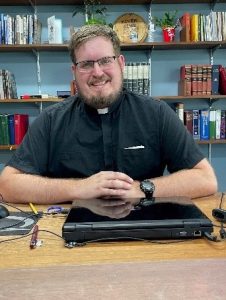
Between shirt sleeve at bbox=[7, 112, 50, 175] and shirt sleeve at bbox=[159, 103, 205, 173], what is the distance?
51 centimetres

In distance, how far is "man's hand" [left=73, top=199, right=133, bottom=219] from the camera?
2.80 ft

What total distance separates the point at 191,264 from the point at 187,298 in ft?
0.36

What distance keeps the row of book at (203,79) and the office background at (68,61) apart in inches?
11.4

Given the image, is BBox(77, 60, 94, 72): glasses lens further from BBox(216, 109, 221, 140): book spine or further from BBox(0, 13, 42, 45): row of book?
BBox(216, 109, 221, 140): book spine

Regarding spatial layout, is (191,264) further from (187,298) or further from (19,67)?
(19,67)

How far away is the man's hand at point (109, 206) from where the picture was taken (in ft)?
2.80

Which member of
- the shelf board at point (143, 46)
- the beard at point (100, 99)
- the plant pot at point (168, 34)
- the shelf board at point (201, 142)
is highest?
the plant pot at point (168, 34)

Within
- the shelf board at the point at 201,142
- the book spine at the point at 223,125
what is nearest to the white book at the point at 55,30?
the shelf board at the point at 201,142

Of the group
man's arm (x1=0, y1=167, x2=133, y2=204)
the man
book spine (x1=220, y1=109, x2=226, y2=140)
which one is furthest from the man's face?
book spine (x1=220, y1=109, x2=226, y2=140)

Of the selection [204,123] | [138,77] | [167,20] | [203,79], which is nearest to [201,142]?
[204,123]

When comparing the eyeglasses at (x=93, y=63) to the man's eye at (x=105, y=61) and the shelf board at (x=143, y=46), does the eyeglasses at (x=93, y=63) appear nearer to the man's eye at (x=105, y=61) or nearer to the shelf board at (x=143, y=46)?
the man's eye at (x=105, y=61)

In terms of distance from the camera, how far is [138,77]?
9.89 feet

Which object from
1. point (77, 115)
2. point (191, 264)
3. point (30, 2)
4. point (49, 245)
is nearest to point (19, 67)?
point (30, 2)

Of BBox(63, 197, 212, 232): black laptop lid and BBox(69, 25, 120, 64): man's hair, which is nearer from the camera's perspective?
BBox(63, 197, 212, 232): black laptop lid
